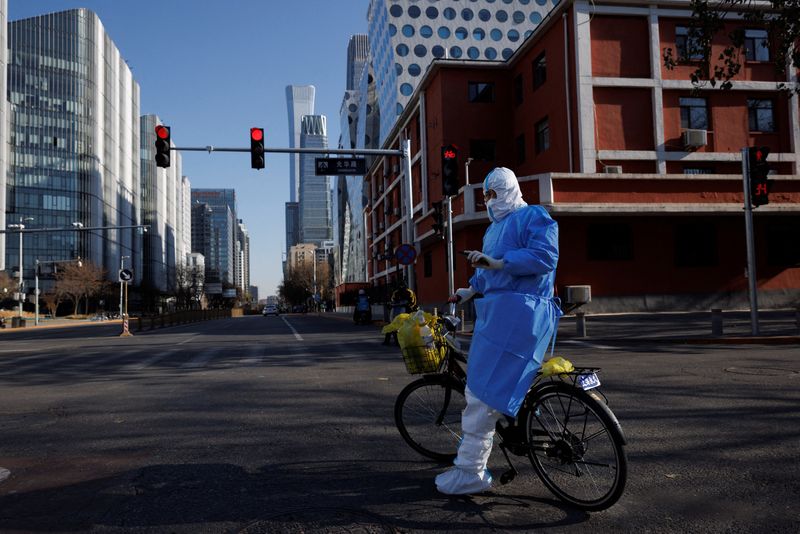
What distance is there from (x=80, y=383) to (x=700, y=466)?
8.55m

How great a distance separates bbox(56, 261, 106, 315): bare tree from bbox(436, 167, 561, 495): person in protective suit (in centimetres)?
7379

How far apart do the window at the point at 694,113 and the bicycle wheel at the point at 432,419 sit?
2539 centimetres

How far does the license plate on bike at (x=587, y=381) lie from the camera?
3162 millimetres

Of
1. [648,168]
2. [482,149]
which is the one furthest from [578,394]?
[482,149]

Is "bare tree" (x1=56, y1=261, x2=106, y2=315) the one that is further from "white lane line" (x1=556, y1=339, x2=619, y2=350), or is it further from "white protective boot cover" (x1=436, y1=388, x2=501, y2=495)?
"white protective boot cover" (x1=436, y1=388, x2=501, y2=495)

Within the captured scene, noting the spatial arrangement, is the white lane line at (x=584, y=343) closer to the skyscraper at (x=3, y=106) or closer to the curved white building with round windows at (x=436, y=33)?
the curved white building with round windows at (x=436, y=33)

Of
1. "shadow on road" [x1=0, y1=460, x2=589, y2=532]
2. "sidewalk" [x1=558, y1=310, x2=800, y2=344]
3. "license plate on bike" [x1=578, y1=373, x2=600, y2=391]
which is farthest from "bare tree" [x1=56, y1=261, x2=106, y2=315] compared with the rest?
"license plate on bike" [x1=578, y1=373, x2=600, y2=391]

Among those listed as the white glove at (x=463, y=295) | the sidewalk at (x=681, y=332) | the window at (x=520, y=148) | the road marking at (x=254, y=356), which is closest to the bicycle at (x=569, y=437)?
the white glove at (x=463, y=295)

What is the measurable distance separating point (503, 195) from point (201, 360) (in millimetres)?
10010

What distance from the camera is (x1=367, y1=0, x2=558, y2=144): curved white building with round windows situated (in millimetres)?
58438

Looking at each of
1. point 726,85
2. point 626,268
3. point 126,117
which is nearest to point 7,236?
point 126,117

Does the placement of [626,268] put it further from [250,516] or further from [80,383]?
[250,516]

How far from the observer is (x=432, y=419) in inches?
166

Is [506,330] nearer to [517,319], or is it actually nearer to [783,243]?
[517,319]
